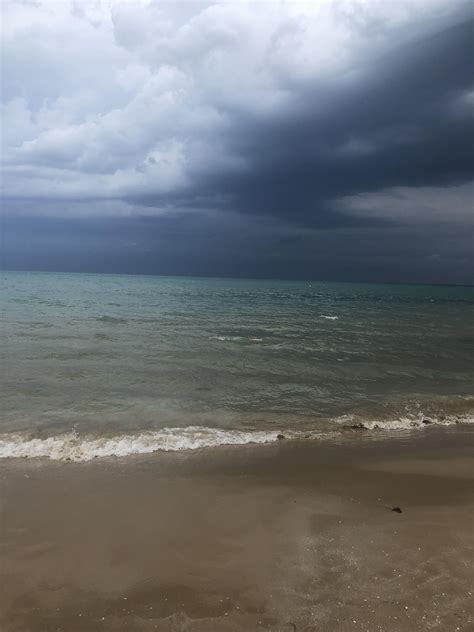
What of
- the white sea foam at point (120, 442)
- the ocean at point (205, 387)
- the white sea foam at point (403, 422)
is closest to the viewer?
the white sea foam at point (120, 442)

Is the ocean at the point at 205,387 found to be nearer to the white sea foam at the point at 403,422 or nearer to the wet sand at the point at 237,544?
the white sea foam at the point at 403,422

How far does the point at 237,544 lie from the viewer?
5.03 meters

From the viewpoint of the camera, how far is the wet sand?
3.93 m

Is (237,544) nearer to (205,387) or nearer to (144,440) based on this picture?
(144,440)

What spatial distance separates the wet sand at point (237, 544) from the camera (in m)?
3.93

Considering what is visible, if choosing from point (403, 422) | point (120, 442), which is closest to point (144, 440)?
point (120, 442)

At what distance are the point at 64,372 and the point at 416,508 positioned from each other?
1246cm

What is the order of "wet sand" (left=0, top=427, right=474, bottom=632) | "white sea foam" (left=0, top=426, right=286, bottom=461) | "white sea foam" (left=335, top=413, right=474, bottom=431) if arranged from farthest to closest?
"white sea foam" (left=335, top=413, right=474, bottom=431) < "white sea foam" (left=0, top=426, right=286, bottom=461) < "wet sand" (left=0, top=427, right=474, bottom=632)

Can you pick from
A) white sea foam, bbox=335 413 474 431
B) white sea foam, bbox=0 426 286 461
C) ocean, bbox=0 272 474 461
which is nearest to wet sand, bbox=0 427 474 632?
white sea foam, bbox=0 426 286 461

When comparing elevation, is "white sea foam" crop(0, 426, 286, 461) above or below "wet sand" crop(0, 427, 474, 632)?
below

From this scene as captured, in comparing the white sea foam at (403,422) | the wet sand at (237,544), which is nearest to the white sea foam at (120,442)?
the wet sand at (237,544)

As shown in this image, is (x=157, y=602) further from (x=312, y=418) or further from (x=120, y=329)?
(x=120, y=329)

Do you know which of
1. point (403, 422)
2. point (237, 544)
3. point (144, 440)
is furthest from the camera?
point (403, 422)

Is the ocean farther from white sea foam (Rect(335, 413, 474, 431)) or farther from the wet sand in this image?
the wet sand
